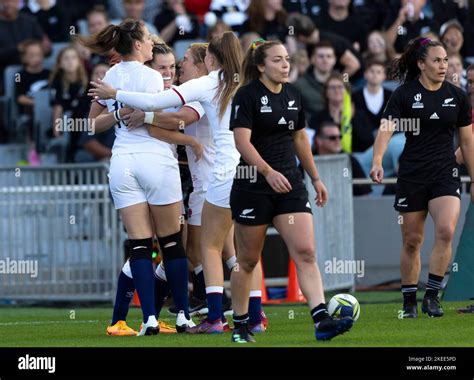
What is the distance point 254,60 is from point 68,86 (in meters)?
8.65

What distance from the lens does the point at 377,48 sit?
18.5 meters

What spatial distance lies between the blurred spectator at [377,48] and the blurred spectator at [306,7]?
1033 millimetres

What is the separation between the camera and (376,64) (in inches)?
685

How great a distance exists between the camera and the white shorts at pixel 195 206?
36.1 feet

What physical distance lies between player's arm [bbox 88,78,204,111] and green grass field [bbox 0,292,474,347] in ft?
5.57

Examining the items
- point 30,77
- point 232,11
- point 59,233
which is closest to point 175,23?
point 232,11

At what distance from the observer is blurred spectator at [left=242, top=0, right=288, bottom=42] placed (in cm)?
1877

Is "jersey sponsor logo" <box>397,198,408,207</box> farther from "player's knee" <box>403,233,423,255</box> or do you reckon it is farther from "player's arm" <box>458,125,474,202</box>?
"player's arm" <box>458,125,474,202</box>

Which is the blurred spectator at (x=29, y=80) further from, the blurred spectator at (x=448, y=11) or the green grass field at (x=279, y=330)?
the blurred spectator at (x=448, y=11)

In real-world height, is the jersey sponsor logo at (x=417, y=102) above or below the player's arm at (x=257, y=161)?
above

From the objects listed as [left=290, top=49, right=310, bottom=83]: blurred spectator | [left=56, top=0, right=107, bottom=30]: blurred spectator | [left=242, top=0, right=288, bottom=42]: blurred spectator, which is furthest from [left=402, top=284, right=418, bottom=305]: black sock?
[left=56, top=0, right=107, bottom=30]: blurred spectator

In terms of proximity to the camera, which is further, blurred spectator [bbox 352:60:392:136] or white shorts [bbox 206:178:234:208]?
blurred spectator [bbox 352:60:392:136]

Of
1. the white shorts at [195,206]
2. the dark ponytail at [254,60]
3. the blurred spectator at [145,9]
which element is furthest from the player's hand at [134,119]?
the blurred spectator at [145,9]

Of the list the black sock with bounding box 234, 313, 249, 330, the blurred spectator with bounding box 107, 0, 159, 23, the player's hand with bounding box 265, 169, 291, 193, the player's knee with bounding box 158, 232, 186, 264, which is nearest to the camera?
the player's hand with bounding box 265, 169, 291, 193
